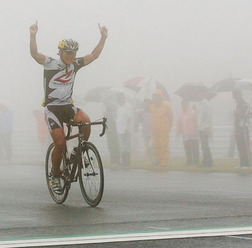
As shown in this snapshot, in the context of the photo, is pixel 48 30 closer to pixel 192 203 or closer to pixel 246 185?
pixel 246 185

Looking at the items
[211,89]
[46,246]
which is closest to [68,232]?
[46,246]

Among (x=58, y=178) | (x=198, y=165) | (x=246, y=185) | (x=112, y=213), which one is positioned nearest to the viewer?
(x=112, y=213)

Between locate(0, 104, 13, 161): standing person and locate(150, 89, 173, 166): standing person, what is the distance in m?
2.21

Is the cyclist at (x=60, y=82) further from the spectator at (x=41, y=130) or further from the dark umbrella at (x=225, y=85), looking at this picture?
the dark umbrella at (x=225, y=85)

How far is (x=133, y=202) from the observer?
31.3 feet

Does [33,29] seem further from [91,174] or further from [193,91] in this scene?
[193,91]

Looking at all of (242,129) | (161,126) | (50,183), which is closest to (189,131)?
(161,126)

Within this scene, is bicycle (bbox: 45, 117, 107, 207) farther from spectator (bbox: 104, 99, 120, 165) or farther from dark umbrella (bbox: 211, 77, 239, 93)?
dark umbrella (bbox: 211, 77, 239, 93)

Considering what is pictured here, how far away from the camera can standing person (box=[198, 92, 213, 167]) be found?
15.8m

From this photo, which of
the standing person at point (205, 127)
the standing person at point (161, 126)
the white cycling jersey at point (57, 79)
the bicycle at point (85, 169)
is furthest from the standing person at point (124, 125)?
the white cycling jersey at point (57, 79)

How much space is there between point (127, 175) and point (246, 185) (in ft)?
6.48

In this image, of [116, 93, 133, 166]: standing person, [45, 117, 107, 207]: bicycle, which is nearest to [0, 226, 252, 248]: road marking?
[45, 117, 107, 207]: bicycle

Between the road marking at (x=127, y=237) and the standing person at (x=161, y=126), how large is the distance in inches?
314

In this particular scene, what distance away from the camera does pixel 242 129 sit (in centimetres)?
1595
